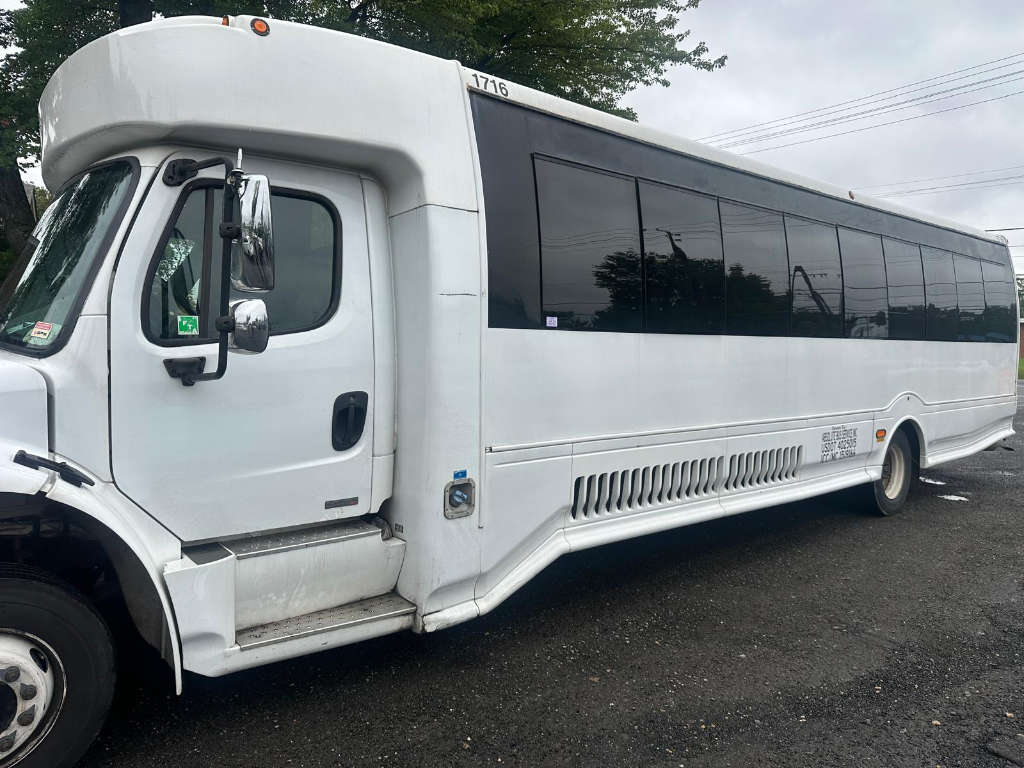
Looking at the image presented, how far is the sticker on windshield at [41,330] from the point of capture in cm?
291

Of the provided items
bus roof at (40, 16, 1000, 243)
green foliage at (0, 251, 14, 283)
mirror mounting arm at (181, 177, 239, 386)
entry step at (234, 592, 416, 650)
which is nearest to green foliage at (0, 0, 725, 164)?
green foliage at (0, 251, 14, 283)

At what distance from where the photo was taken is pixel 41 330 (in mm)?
2953

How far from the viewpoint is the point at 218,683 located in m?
3.71

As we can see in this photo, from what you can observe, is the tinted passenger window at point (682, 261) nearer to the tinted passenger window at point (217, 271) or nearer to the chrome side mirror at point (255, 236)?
the tinted passenger window at point (217, 271)

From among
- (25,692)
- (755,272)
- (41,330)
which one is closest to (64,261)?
(41,330)

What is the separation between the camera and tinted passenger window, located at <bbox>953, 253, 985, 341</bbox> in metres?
8.40

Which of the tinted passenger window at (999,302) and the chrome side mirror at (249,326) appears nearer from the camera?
the chrome side mirror at (249,326)

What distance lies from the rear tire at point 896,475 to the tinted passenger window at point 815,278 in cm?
196

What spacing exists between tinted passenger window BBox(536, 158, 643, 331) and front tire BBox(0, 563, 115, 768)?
8.70 ft

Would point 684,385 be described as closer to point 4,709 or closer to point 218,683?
point 218,683

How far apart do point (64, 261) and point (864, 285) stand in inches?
256

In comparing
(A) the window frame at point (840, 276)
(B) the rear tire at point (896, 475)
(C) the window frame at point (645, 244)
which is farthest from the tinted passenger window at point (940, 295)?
(C) the window frame at point (645, 244)

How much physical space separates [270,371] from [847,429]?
5.32m

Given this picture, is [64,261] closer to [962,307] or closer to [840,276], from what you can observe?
[840,276]
